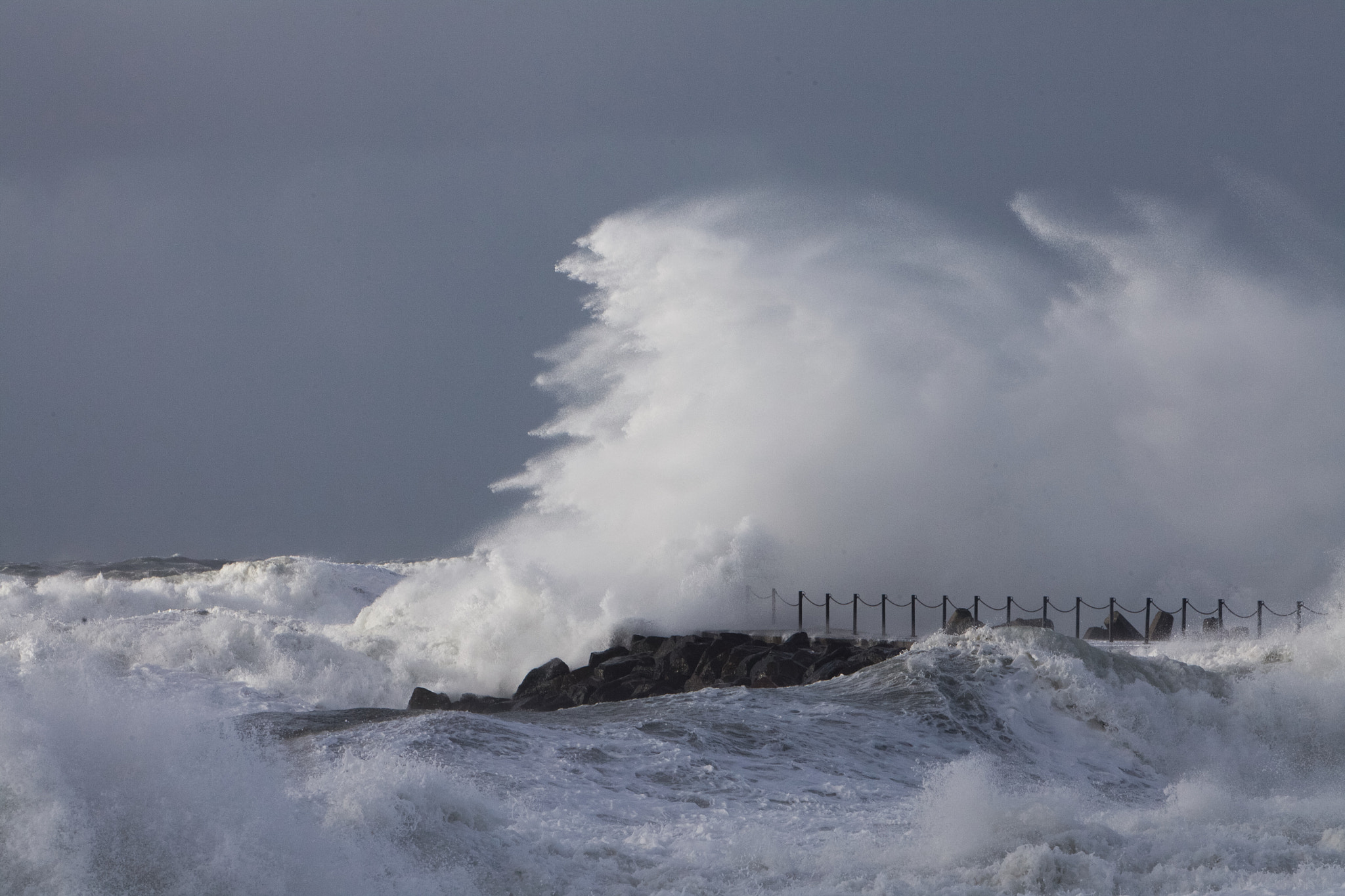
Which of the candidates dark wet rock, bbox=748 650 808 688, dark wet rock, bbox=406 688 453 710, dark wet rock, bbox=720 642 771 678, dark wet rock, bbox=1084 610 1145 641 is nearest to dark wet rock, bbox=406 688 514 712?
dark wet rock, bbox=406 688 453 710

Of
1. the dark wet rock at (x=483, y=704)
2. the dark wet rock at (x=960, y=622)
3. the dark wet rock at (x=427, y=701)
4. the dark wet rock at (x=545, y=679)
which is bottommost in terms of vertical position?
the dark wet rock at (x=483, y=704)

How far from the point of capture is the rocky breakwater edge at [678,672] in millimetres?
12633

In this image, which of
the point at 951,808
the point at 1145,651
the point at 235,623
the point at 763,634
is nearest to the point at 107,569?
the point at 235,623

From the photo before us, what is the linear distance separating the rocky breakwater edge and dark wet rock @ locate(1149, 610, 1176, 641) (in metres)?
4.72

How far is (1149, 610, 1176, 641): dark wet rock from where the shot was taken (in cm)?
1708

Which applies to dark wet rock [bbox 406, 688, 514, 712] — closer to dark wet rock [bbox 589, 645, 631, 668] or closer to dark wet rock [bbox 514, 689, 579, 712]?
dark wet rock [bbox 514, 689, 579, 712]

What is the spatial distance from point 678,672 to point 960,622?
4.54 m

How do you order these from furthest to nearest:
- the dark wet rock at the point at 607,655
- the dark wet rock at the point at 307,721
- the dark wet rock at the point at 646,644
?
the dark wet rock at the point at 646,644, the dark wet rock at the point at 607,655, the dark wet rock at the point at 307,721

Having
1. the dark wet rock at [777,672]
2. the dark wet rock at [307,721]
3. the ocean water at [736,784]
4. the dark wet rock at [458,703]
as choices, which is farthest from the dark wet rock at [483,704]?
the dark wet rock at [307,721]

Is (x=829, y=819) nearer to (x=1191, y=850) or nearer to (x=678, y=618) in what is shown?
(x=1191, y=850)

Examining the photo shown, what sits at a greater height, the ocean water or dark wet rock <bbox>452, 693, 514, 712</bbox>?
the ocean water

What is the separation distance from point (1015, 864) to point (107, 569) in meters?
51.6

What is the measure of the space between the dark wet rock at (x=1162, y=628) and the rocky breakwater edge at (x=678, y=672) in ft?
15.5

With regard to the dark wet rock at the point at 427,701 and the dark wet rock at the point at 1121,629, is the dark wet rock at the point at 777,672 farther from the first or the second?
the dark wet rock at the point at 1121,629
